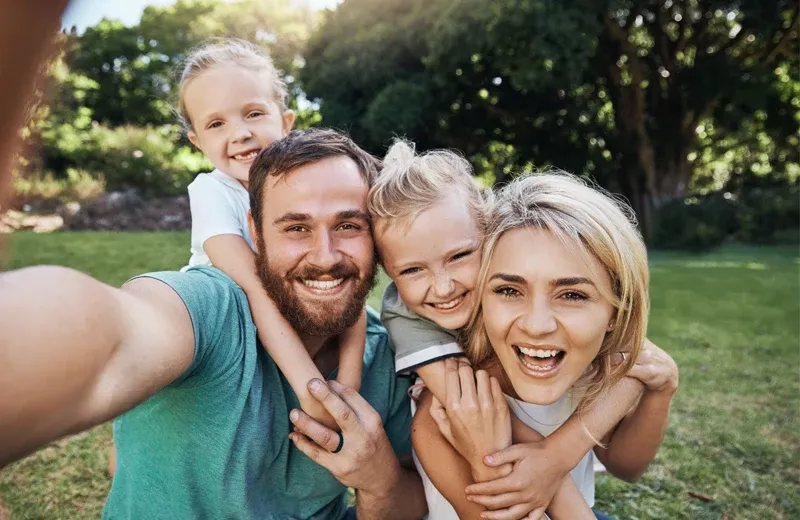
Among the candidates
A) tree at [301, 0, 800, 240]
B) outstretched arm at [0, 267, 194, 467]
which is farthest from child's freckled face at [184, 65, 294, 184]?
tree at [301, 0, 800, 240]

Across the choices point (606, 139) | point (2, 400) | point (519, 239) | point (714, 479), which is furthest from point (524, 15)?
point (2, 400)

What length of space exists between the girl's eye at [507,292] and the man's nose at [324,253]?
25.3 inches

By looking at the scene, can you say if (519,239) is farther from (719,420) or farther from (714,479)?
(719,420)

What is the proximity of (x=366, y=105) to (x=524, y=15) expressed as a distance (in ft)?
18.4

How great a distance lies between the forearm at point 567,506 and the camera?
242 centimetres

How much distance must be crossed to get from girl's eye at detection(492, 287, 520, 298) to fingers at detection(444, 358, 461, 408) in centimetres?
35

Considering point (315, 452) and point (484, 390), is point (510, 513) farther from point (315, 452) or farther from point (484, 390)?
point (315, 452)

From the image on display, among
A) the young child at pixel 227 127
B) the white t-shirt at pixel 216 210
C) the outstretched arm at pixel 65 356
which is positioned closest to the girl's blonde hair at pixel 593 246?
the young child at pixel 227 127

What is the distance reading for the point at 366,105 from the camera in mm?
17953

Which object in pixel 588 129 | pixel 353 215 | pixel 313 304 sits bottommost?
pixel 313 304

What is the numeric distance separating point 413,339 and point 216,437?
0.87m

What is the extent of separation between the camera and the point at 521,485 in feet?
7.52

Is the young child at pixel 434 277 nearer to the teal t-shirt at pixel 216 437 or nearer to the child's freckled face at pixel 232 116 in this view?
the teal t-shirt at pixel 216 437

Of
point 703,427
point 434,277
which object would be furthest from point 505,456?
point 703,427
